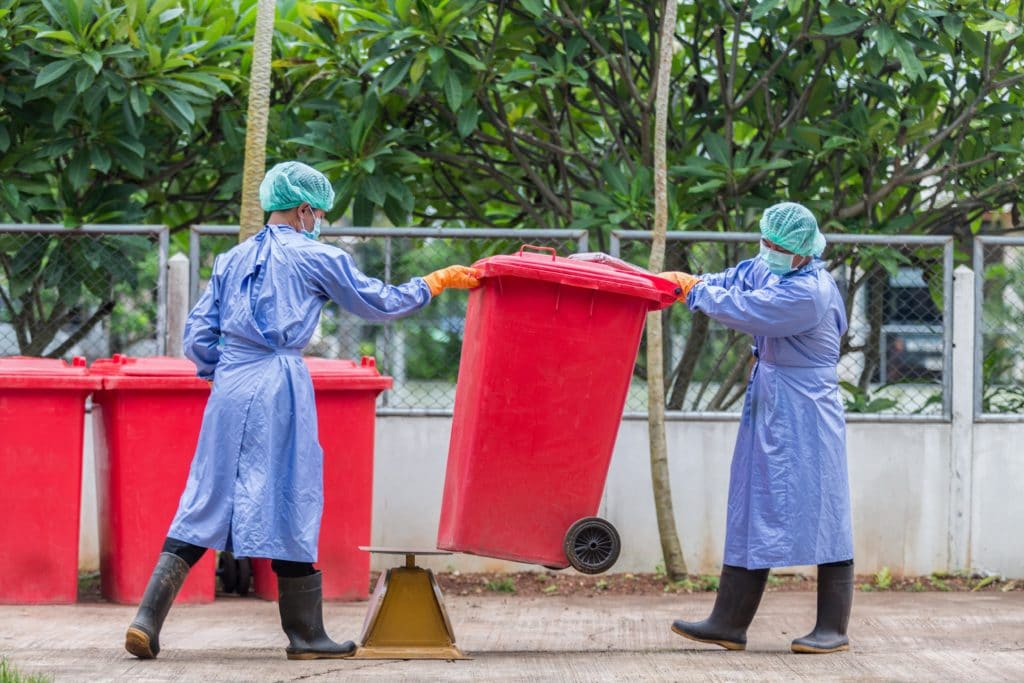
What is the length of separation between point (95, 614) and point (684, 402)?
308 centimetres

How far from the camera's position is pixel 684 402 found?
6898 mm

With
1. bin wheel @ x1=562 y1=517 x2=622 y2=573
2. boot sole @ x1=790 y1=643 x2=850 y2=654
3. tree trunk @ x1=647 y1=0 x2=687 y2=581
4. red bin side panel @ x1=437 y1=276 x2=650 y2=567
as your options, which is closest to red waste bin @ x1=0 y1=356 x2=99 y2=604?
red bin side panel @ x1=437 y1=276 x2=650 y2=567

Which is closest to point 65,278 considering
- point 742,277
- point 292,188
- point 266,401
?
point 292,188

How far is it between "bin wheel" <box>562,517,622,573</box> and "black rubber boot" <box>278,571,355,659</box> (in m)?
0.80

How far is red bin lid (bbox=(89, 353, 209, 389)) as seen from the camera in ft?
17.5

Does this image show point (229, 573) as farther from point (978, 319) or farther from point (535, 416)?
point (978, 319)

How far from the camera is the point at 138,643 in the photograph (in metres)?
4.32

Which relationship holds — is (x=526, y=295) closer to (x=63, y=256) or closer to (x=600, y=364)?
(x=600, y=364)

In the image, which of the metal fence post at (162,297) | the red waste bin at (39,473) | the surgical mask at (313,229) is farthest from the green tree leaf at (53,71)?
the surgical mask at (313,229)

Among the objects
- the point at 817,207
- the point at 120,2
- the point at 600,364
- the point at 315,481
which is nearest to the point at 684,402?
the point at 817,207

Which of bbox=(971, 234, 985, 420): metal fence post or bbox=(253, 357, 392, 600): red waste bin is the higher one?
bbox=(971, 234, 985, 420): metal fence post

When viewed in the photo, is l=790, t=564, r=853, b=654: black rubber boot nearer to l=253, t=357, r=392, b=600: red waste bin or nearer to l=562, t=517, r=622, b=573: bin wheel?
l=562, t=517, r=622, b=573: bin wheel

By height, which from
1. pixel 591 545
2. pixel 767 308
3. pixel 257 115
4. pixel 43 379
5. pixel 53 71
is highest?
pixel 53 71

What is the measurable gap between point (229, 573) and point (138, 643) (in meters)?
1.63
